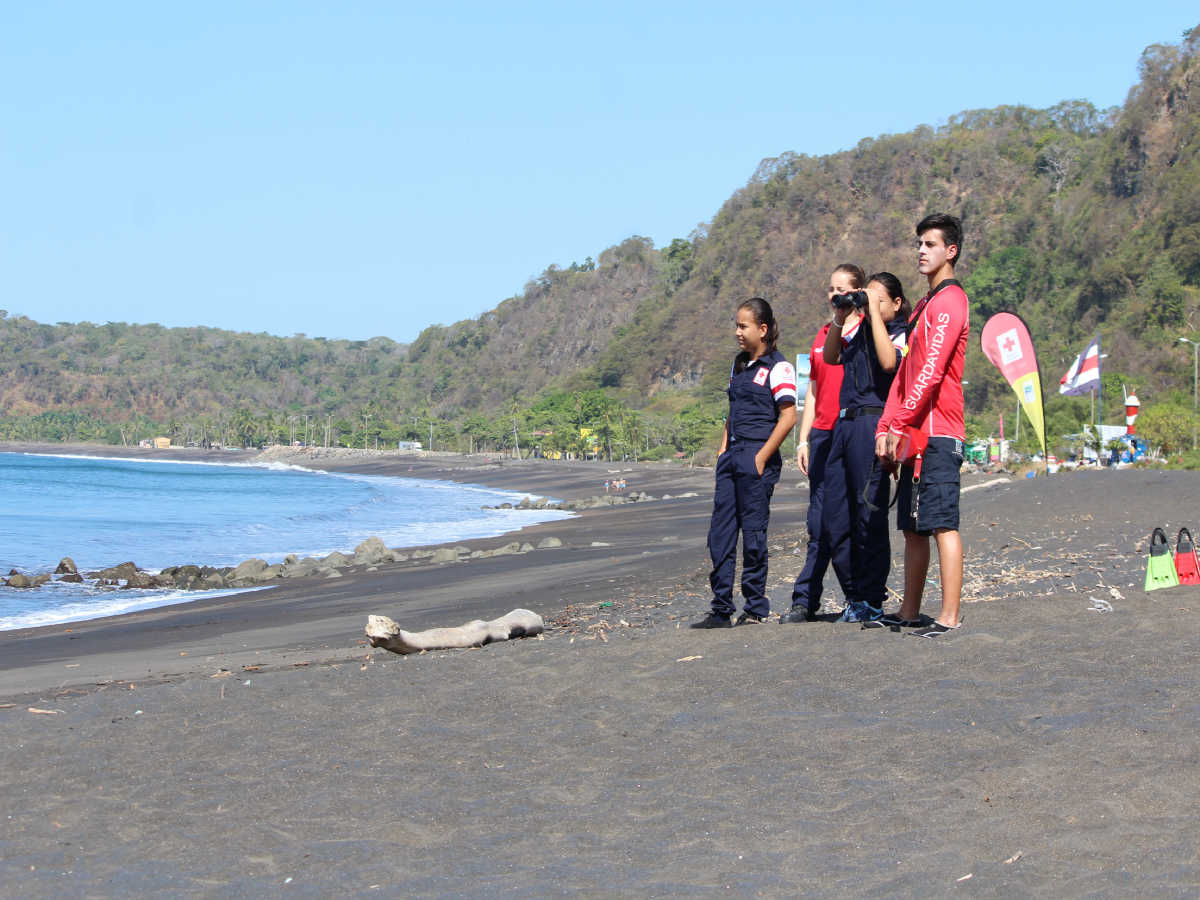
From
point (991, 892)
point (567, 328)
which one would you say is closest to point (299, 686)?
point (991, 892)

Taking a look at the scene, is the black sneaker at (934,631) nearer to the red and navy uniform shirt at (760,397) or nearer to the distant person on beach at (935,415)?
the distant person on beach at (935,415)

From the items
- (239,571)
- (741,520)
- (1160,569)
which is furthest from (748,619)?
(239,571)

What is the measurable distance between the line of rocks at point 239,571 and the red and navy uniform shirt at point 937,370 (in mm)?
12687

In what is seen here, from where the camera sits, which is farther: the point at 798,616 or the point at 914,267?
the point at 914,267

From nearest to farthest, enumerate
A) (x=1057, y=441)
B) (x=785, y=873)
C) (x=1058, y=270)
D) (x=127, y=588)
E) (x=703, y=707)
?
1. (x=785, y=873)
2. (x=703, y=707)
3. (x=127, y=588)
4. (x=1057, y=441)
5. (x=1058, y=270)

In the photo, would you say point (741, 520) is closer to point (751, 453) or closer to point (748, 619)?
point (751, 453)

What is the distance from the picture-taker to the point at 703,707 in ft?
16.2

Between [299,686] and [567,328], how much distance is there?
527 feet

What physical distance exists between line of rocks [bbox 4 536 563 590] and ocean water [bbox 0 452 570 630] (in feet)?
1.83

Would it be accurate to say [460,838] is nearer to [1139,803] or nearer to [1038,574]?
[1139,803]

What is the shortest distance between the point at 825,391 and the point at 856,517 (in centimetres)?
74

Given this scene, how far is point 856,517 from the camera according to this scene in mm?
6016

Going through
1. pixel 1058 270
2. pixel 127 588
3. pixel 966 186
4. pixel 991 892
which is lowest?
pixel 127 588

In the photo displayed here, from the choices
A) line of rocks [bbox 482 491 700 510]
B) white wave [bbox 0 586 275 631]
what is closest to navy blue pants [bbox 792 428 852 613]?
white wave [bbox 0 586 275 631]
